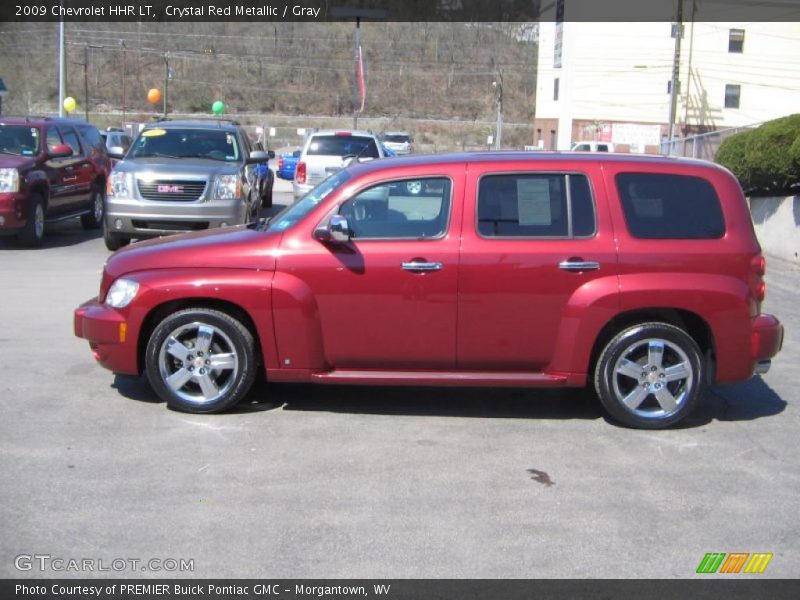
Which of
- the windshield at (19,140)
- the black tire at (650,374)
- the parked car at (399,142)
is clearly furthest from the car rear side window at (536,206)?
the parked car at (399,142)

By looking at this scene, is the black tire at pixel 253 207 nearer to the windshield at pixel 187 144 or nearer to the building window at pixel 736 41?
the windshield at pixel 187 144

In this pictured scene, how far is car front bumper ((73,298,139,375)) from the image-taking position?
6391 millimetres

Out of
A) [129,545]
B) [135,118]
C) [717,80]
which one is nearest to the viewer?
[129,545]

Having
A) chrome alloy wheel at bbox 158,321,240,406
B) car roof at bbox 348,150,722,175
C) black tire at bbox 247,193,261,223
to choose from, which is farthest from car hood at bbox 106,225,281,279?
black tire at bbox 247,193,261,223

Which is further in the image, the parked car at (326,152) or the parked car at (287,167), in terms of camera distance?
the parked car at (287,167)

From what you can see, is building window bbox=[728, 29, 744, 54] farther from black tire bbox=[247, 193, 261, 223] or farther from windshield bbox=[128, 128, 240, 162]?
windshield bbox=[128, 128, 240, 162]

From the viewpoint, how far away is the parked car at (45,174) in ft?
45.3

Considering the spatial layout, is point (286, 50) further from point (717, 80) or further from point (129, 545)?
point (129, 545)

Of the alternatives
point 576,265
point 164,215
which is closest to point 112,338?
point 576,265

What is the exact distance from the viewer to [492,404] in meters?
6.91

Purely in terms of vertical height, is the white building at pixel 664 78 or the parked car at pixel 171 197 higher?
the white building at pixel 664 78

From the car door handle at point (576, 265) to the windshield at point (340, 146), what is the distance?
41.2 feet

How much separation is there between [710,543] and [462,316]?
86.7 inches

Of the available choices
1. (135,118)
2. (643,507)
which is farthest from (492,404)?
(135,118)
